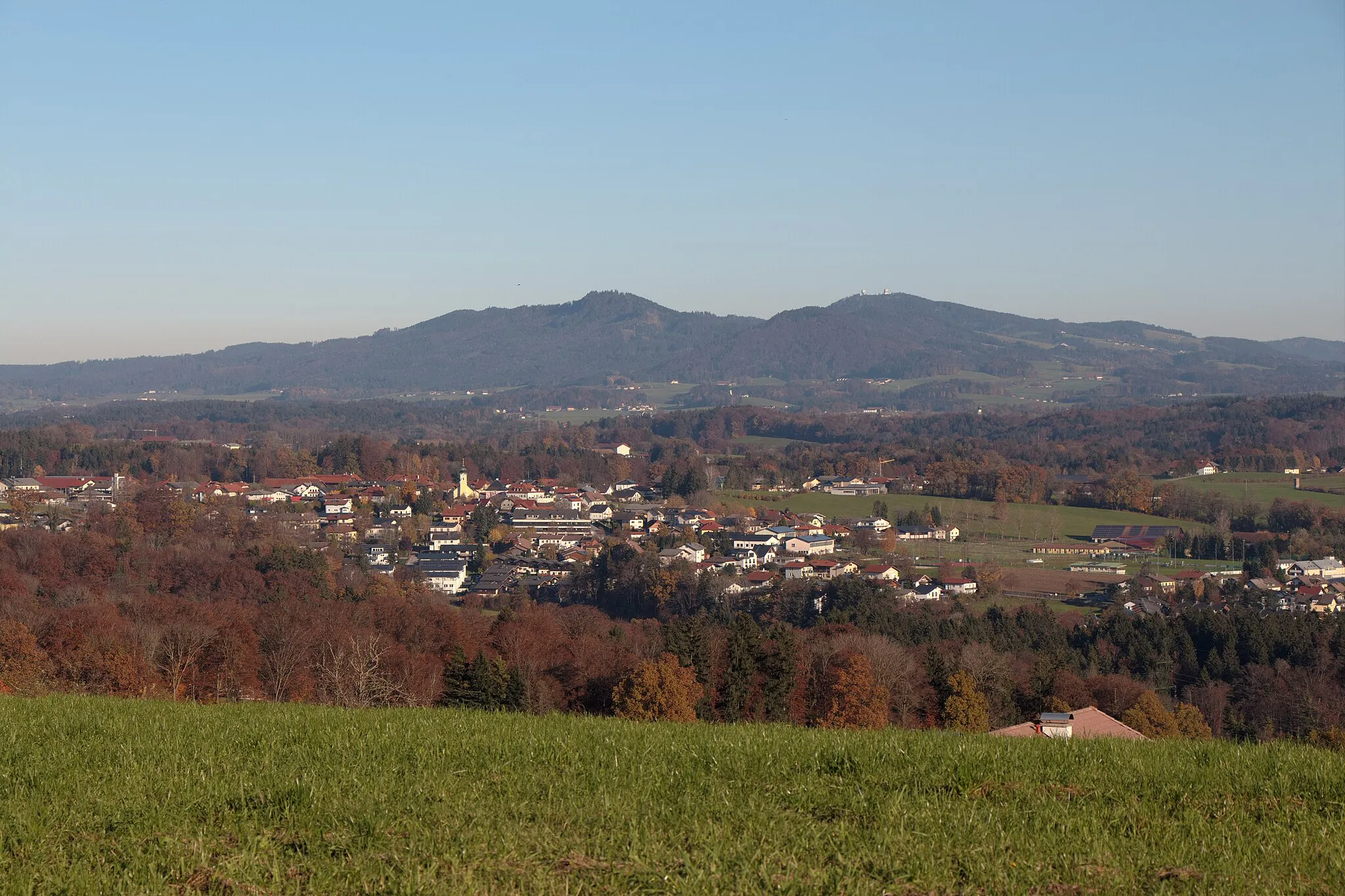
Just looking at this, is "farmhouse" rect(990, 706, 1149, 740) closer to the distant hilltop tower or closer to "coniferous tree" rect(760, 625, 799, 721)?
"coniferous tree" rect(760, 625, 799, 721)

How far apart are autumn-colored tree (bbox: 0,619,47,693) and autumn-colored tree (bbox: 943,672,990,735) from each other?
13.2m

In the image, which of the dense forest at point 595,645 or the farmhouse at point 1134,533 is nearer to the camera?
the dense forest at point 595,645

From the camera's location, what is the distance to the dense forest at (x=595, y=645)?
19.2 metres

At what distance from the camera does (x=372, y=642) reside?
2102 centimetres

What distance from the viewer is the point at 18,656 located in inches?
768

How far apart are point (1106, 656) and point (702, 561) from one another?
23.9 meters

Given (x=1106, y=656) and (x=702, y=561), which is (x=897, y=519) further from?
(x=1106, y=656)

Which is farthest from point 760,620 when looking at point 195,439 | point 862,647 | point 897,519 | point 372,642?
point 195,439

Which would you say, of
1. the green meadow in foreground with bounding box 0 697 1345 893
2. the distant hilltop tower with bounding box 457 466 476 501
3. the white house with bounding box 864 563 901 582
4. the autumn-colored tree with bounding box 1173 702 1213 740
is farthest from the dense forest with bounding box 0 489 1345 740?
the distant hilltop tower with bounding box 457 466 476 501

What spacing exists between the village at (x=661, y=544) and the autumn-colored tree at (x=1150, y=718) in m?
16.2

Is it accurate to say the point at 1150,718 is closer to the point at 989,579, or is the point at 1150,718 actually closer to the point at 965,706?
the point at 965,706

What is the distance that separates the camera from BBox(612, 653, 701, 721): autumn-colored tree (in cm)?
1844

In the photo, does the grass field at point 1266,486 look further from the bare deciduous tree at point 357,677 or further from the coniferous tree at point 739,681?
the bare deciduous tree at point 357,677

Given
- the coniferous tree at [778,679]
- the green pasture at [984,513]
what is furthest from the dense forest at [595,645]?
the green pasture at [984,513]
